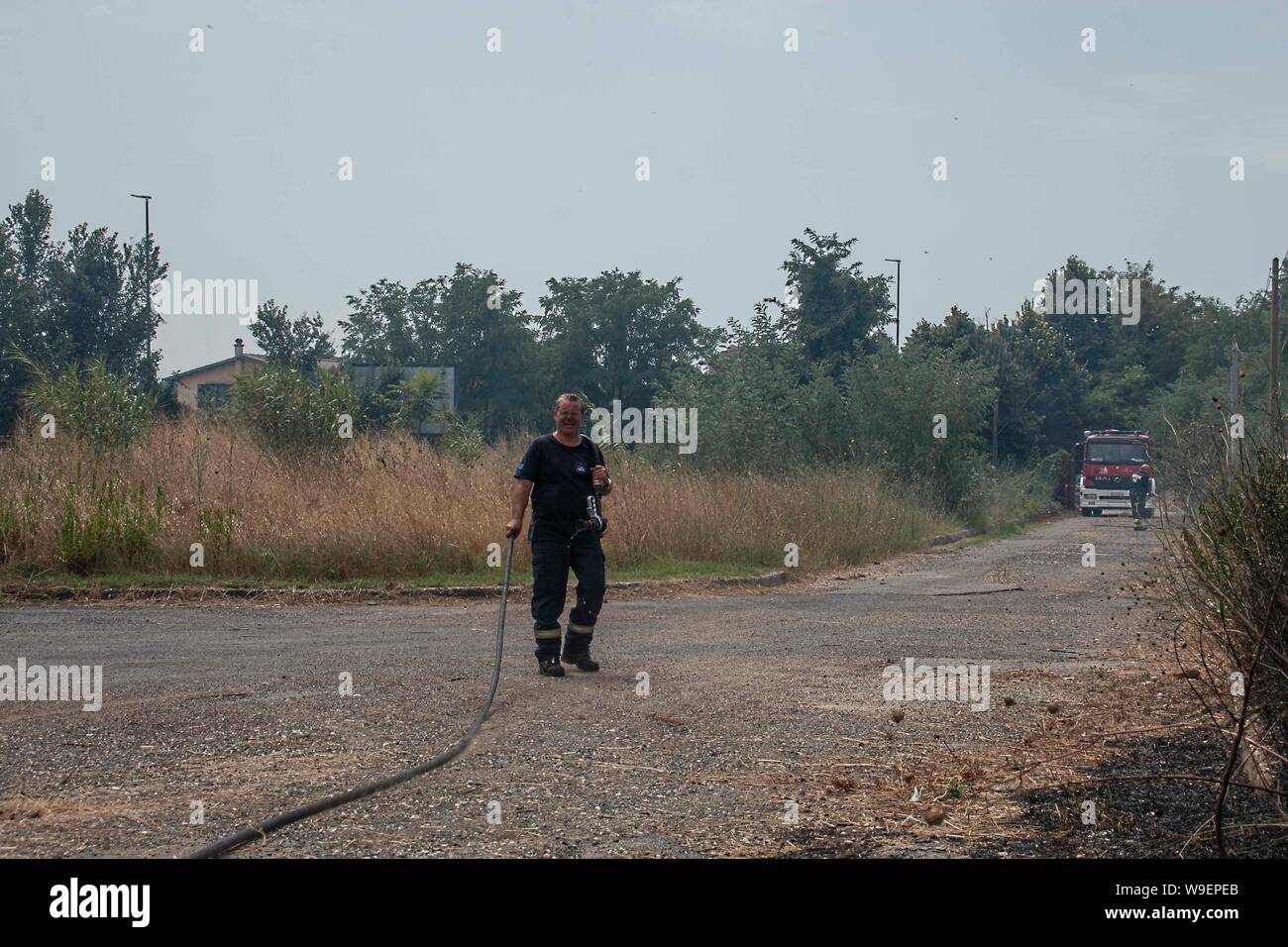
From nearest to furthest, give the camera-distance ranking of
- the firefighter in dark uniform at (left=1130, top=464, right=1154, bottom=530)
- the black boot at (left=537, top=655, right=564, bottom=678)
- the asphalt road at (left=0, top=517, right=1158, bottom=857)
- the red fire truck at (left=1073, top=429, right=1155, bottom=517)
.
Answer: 1. the asphalt road at (left=0, top=517, right=1158, bottom=857)
2. the black boot at (left=537, top=655, right=564, bottom=678)
3. the firefighter in dark uniform at (left=1130, top=464, right=1154, bottom=530)
4. the red fire truck at (left=1073, top=429, right=1155, bottom=517)

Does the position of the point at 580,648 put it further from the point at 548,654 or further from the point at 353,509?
the point at 353,509

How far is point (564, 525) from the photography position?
32.3 ft

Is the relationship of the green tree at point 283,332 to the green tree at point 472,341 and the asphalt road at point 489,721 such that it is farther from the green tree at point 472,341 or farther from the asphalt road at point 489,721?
the asphalt road at point 489,721

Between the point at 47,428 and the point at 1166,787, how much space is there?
56.6 ft

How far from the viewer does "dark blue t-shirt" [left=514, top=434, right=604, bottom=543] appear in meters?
9.82

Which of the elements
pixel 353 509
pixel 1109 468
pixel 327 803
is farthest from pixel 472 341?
pixel 327 803

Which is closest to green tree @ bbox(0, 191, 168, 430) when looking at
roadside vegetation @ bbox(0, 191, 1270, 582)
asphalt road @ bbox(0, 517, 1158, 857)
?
roadside vegetation @ bbox(0, 191, 1270, 582)

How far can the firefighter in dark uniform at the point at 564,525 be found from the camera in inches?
385

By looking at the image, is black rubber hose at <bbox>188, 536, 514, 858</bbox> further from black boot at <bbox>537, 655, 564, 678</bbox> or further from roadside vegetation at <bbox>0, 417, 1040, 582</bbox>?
roadside vegetation at <bbox>0, 417, 1040, 582</bbox>

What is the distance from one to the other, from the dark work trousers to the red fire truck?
3467 centimetres

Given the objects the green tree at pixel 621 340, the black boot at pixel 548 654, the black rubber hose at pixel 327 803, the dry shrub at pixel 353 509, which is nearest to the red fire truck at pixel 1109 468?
the dry shrub at pixel 353 509

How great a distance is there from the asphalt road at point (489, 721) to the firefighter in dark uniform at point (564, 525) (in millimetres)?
406
